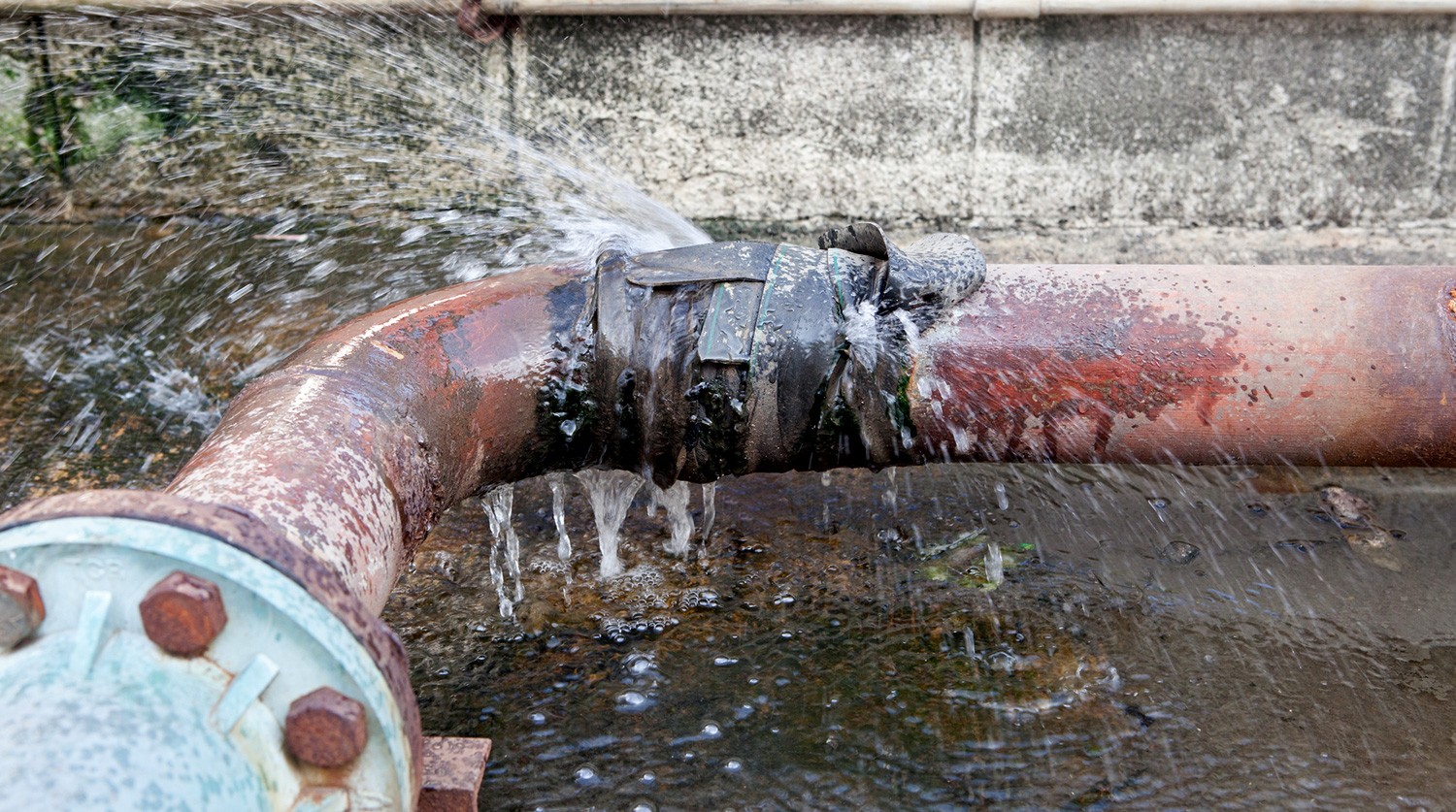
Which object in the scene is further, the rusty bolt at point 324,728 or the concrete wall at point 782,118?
the concrete wall at point 782,118

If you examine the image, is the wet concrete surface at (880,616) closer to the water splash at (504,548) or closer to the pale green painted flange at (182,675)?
the water splash at (504,548)

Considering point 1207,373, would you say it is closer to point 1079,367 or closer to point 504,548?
point 1079,367

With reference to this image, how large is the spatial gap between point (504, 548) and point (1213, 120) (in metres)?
2.55

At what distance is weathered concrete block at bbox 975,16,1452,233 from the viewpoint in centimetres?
310

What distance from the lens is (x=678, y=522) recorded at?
2.40 metres

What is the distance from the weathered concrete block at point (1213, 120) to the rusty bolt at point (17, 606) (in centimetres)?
290

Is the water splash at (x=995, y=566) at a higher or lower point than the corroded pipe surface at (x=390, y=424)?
lower

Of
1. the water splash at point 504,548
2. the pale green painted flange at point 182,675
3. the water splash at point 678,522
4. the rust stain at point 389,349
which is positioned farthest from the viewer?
the water splash at point 678,522

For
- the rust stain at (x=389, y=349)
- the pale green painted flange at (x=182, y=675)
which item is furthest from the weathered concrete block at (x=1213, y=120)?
the pale green painted flange at (x=182, y=675)

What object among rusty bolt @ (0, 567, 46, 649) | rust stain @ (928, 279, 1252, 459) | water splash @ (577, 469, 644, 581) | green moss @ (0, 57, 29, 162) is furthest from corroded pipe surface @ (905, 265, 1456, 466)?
green moss @ (0, 57, 29, 162)

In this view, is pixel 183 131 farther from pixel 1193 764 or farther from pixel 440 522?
pixel 1193 764

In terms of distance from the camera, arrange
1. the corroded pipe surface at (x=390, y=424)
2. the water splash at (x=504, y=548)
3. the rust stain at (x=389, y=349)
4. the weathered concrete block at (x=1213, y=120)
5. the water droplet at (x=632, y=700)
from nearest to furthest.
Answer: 1. the corroded pipe surface at (x=390, y=424)
2. the rust stain at (x=389, y=349)
3. the water droplet at (x=632, y=700)
4. the water splash at (x=504, y=548)
5. the weathered concrete block at (x=1213, y=120)

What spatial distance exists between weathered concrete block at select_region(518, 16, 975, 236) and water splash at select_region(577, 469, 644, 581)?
135cm

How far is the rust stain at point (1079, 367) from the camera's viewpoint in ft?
5.56
